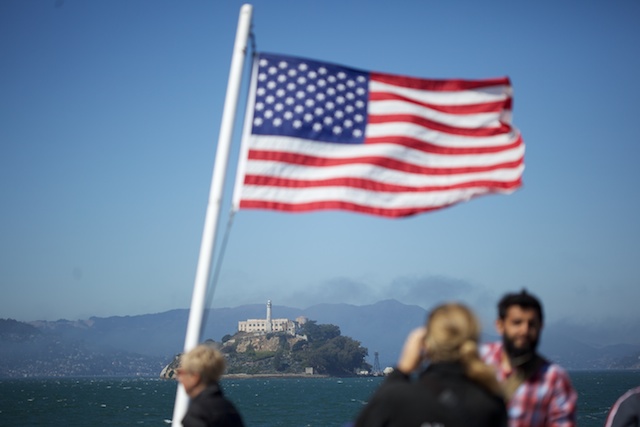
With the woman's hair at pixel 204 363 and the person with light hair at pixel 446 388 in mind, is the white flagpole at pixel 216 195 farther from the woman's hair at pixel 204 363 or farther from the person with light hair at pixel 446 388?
the person with light hair at pixel 446 388

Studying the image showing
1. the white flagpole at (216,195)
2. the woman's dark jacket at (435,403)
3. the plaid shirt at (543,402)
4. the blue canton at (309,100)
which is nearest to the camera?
the woman's dark jacket at (435,403)

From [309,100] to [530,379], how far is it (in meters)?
3.57

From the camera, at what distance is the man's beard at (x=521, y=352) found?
15.5 feet

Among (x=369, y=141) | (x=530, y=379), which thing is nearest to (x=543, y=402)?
(x=530, y=379)

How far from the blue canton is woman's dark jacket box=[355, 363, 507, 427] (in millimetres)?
4006

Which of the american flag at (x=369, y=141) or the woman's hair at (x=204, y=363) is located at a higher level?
the american flag at (x=369, y=141)

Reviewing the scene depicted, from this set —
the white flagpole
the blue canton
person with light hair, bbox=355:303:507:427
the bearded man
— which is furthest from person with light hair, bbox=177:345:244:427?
the blue canton

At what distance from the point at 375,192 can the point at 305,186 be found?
63 centimetres

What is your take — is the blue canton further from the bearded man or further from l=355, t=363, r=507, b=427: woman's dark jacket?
l=355, t=363, r=507, b=427: woman's dark jacket

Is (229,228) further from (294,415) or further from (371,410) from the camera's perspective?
(294,415)

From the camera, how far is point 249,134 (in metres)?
7.17

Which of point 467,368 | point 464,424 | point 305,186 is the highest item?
point 305,186

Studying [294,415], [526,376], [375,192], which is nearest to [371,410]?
[526,376]

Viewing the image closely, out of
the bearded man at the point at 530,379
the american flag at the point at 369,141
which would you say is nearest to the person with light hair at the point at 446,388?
the bearded man at the point at 530,379
